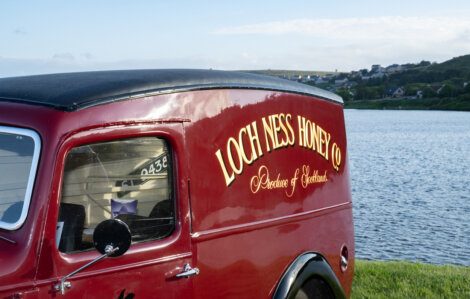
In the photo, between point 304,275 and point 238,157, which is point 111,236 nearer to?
point 238,157

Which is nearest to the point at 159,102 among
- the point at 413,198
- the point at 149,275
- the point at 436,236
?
the point at 149,275

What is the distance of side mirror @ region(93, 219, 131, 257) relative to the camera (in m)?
3.50

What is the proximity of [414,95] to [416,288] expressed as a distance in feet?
414

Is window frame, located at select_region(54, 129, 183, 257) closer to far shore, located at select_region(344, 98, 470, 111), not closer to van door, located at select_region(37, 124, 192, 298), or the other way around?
van door, located at select_region(37, 124, 192, 298)

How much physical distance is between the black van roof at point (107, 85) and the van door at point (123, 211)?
8.0 inches

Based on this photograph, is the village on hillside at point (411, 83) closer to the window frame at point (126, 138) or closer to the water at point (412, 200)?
the water at point (412, 200)

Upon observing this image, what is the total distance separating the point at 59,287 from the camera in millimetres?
3549

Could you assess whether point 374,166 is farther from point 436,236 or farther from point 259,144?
point 259,144

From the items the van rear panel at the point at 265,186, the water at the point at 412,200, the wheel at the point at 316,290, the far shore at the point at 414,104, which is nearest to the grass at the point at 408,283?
the van rear panel at the point at 265,186

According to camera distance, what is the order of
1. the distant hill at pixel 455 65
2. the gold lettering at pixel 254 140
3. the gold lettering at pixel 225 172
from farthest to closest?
the distant hill at pixel 455 65 → the gold lettering at pixel 254 140 → the gold lettering at pixel 225 172

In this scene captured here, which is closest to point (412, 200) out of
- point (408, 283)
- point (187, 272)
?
point (408, 283)

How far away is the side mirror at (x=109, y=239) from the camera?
3502mm

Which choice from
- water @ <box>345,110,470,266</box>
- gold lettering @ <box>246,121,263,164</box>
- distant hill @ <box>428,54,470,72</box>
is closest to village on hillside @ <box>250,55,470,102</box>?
distant hill @ <box>428,54,470,72</box>

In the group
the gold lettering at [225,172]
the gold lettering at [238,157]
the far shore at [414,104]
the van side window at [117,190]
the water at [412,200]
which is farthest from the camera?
the far shore at [414,104]
